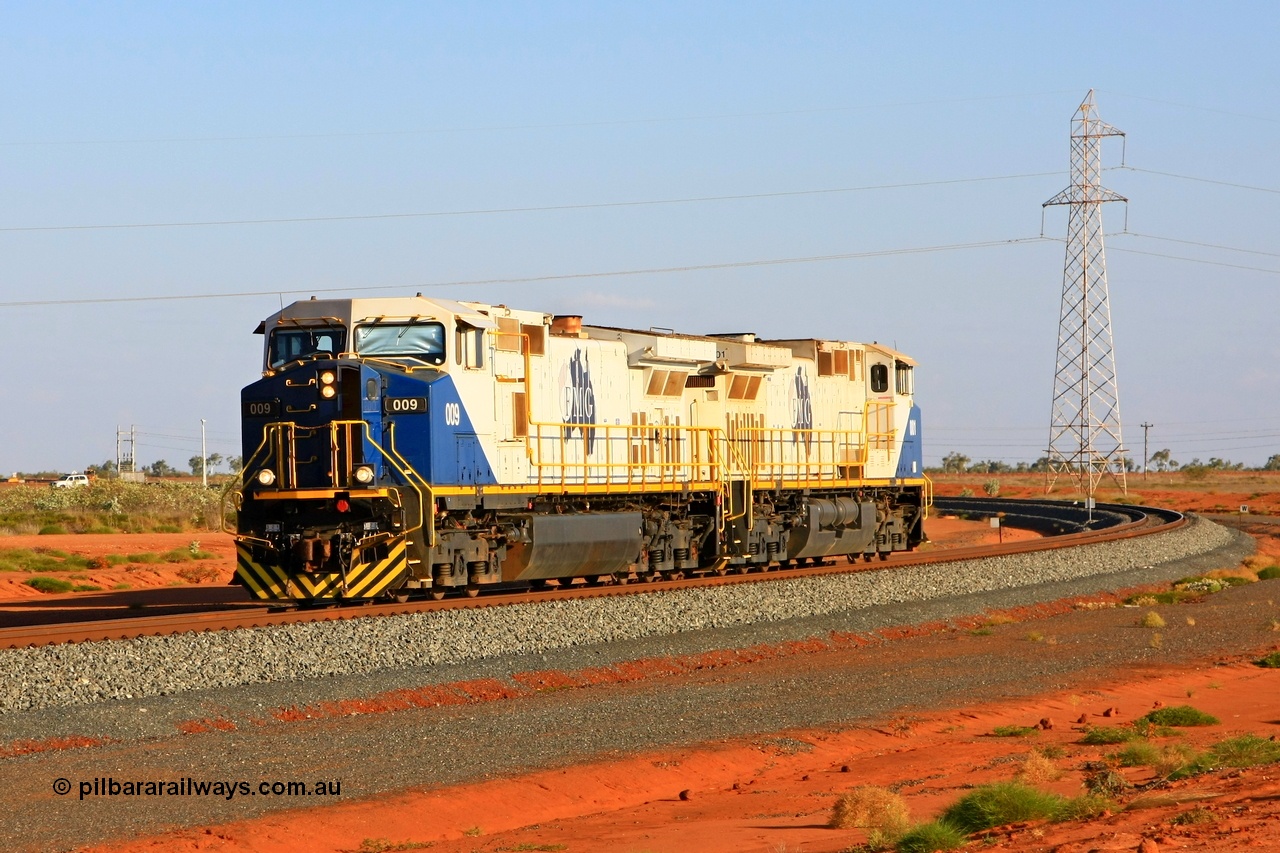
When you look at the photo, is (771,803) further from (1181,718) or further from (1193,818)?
(1181,718)

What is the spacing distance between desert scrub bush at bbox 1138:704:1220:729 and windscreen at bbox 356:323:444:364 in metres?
9.94

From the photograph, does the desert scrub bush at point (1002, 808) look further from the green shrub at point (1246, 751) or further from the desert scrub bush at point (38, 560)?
the desert scrub bush at point (38, 560)

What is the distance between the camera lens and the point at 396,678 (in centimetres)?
1515

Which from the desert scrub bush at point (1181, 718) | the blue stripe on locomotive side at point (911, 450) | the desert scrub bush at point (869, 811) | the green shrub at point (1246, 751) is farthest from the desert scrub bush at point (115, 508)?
the desert scrub bush at point (869, 811)

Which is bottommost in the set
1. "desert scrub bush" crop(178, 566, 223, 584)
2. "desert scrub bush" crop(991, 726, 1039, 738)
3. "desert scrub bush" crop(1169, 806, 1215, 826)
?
"desert scrub bush" crop(991, 726, 1039, 738)

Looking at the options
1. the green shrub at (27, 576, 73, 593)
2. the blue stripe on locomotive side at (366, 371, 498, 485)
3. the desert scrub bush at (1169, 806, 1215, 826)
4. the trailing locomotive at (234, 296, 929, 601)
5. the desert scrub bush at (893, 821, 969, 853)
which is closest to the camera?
the desert scrub bush at (1169, 806, 1215, 826)

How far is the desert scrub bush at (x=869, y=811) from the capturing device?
371 inches

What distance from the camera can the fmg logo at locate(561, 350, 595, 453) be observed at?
21.5 meters

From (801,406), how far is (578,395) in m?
7.26

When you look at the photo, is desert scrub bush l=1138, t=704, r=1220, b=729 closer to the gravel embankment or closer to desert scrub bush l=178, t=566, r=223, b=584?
the gravel embankment

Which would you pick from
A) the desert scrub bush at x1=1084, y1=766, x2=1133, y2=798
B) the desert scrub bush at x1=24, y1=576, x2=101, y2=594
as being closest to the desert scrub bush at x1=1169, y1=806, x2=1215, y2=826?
the desert scrub bush at x1=1084, y1=766, x2=1133, y2=798

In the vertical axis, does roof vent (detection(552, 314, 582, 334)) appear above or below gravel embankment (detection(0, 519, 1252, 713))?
above

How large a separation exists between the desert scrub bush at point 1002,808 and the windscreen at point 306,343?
11672 mm

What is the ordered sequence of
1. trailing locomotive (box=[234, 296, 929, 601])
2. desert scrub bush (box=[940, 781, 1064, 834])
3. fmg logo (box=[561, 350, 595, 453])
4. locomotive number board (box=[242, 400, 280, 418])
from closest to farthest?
desert scrub bush (box=[940, 781, 1064, 834]), trailing locomotive (box=[234, 296, 929, 601]), locomotive number board (box=[242, 400, 280, 418]), fmg logo (box=[561, 350, 595, 453])
